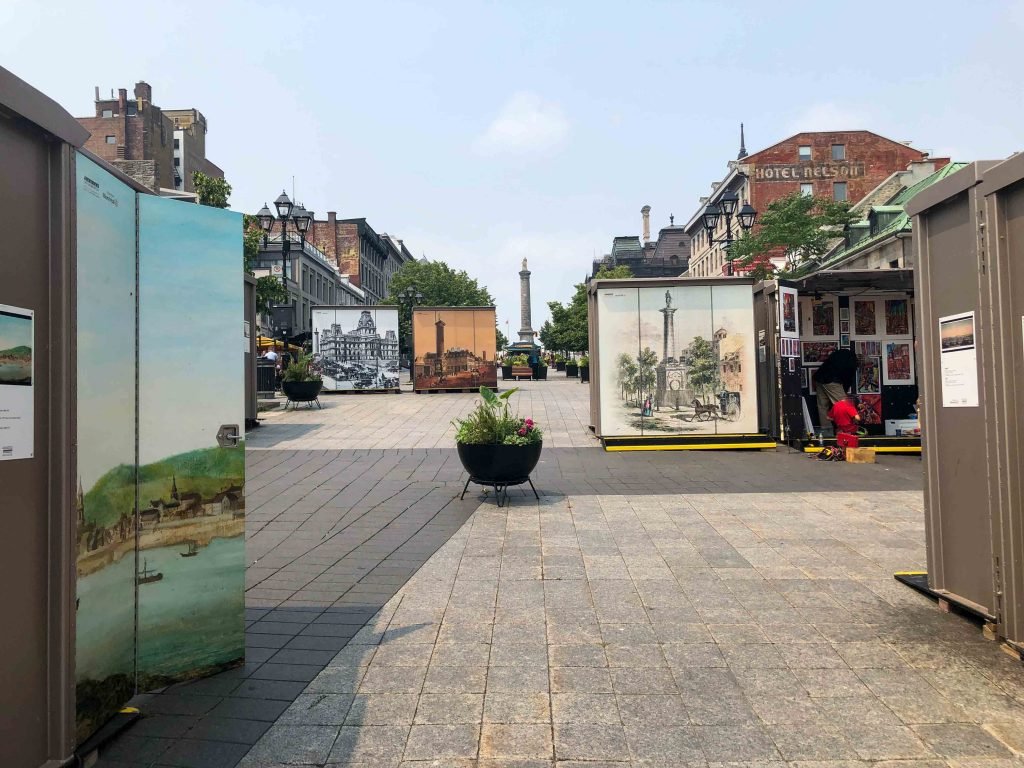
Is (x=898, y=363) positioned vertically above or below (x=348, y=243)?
below

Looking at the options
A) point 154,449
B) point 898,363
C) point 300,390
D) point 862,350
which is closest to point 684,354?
point 862,350

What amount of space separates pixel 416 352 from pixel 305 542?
69.5 feet

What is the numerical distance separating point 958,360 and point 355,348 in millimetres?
24789

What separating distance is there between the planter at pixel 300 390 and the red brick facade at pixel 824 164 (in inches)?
1970

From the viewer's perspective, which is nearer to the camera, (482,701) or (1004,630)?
(482,701)

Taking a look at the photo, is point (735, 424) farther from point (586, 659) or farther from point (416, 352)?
point (416, 352)

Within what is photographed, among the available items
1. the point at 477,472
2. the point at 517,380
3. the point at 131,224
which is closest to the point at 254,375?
the point at 477,472

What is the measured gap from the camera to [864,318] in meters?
13.3

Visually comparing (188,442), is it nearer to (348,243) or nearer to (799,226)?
(799,226)

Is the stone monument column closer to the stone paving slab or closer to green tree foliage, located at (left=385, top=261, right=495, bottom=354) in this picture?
green tree foliage, located at (left=385, top=261, right=495, bottom=354)

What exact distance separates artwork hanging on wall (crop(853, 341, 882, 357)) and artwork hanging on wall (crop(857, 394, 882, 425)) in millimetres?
754

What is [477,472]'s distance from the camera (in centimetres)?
859

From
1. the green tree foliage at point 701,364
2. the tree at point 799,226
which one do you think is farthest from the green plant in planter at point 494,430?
the tree at point 799,226

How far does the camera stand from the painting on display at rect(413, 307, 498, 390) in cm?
2794
